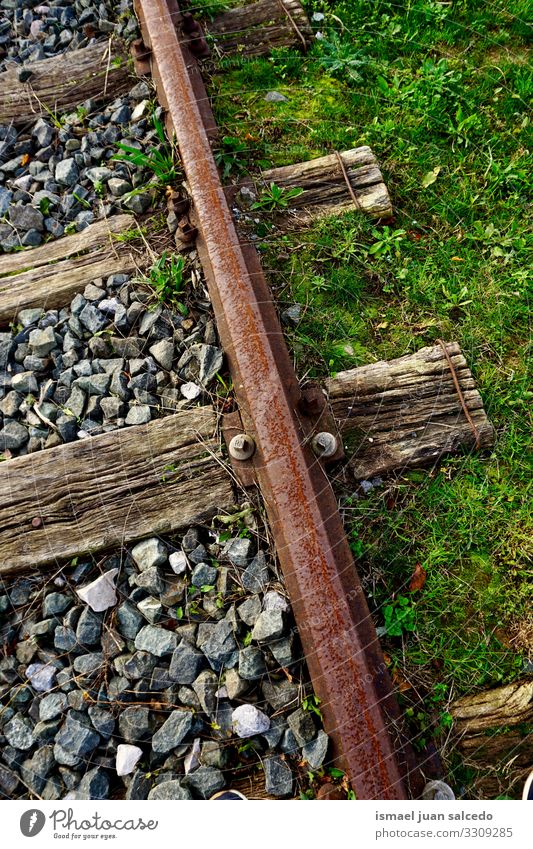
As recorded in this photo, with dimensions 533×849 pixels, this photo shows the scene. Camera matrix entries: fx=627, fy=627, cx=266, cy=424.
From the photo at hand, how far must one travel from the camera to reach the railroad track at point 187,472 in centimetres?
210

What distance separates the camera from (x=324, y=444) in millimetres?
2398

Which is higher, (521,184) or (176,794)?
(521,184)

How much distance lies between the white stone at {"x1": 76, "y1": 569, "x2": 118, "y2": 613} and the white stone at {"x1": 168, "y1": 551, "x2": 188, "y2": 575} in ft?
0.77

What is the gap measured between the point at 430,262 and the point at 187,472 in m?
1.56

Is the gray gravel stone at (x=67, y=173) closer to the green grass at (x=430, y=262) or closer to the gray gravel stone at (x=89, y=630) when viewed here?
the green grass at (x=430, y=262)

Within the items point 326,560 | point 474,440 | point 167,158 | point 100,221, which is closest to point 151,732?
point 326,560

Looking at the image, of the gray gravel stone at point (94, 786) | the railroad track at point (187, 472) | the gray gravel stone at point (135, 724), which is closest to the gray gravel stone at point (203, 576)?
the railroad track at point (187, 472)

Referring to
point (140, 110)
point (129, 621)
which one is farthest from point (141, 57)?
point (129, 621)

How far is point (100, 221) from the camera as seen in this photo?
3156mm

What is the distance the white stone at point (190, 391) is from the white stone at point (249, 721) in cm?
122

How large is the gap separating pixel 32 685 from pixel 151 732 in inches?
19.3

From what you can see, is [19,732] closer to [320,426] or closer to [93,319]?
[320,426]

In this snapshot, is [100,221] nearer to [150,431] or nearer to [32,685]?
[150,431]

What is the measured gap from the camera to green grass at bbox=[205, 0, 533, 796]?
237cm
